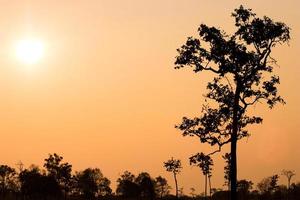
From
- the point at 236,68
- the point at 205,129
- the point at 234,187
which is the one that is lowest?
the point at 234,187

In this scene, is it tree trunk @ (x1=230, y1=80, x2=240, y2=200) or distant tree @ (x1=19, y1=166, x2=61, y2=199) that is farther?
distant tree @ (x1=19, y1=166, x2=61, y2=199)

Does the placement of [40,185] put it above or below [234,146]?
above

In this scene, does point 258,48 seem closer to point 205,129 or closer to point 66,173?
point 205,129

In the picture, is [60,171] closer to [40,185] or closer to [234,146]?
[40,185]

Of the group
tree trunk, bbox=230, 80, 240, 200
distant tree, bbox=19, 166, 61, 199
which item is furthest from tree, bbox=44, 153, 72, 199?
tree trunk, bbox=230, 80, 240, 200

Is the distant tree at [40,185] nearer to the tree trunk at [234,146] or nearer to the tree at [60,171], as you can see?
the tree at [60,171]

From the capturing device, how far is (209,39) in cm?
4553

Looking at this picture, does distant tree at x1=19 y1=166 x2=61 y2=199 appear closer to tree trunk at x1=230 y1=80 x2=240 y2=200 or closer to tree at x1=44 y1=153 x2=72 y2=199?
tree at x1=44 y1=153 x2=72 y2=199

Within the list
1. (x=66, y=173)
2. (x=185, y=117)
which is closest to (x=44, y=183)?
(x=66, y=173)

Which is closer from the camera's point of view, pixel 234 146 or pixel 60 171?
pixel 234 146

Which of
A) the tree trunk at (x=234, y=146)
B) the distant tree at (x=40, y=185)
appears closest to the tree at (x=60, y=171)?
the distant tree at (x=40, y=185)

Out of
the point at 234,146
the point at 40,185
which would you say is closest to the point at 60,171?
the point at 40,185

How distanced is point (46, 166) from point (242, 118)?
12500cm

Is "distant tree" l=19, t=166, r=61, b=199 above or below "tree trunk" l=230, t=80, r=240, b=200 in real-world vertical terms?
above
